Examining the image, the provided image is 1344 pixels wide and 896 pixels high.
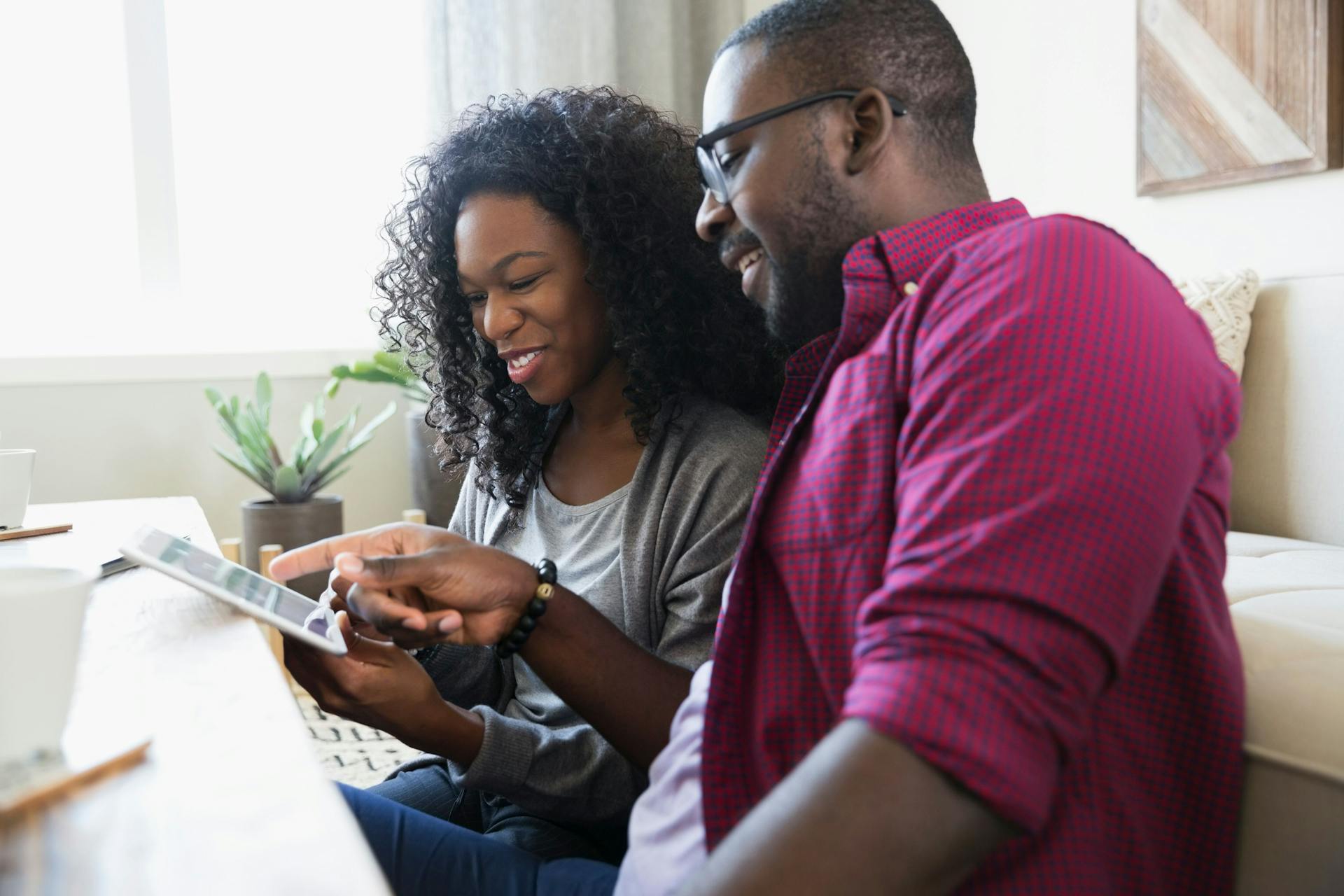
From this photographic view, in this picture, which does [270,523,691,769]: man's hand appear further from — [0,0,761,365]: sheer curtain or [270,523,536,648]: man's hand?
[0,0,761,365]: sheer curtain

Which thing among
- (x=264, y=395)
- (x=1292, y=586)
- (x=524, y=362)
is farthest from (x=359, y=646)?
(x=264, y=395)

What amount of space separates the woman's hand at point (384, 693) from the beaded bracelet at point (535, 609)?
0.28 ft

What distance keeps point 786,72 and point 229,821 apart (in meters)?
0.62

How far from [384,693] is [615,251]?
0.53 metres

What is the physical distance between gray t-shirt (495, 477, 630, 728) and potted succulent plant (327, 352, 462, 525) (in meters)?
1.57

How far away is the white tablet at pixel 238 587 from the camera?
29.6 inches

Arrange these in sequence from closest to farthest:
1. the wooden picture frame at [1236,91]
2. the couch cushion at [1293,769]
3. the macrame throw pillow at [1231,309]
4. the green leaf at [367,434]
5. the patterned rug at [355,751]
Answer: the couch cushion at [1293,769], the macrame throw pillow at [1231,309], the wooden picture frame at [1236,91], the patterned rug at [355,751], the green leaf at [367,434]

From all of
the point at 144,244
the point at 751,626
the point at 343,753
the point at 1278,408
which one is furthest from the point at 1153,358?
the point at 144,244

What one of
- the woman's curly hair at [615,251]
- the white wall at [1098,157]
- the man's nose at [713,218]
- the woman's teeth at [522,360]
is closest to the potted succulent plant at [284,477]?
the woman's curly hair at [615,251]

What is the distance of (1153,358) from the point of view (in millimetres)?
570

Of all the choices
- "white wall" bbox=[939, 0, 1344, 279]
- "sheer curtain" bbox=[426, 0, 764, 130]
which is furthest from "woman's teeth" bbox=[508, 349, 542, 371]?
"sheer curtain" bbox=[426, 0, 764, 130]

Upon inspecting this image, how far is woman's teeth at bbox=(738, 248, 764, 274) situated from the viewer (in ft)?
2.93

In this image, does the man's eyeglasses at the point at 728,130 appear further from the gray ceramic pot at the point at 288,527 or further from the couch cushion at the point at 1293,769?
the gray ceramic pot at the point at 288,527

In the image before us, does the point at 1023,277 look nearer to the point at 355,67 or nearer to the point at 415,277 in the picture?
the point at 415,277
